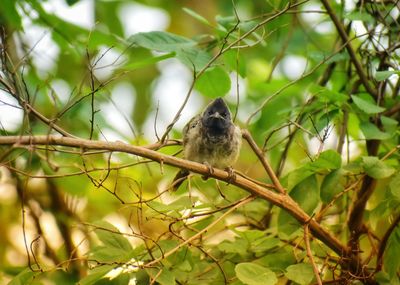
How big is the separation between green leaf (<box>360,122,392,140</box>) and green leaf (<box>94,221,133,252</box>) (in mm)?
1243

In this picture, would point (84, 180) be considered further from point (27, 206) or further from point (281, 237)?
point (281, 237)

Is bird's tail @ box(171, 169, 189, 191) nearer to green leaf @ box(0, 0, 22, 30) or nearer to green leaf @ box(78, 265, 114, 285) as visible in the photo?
green leaf @ box(78, 265, 114, 285)

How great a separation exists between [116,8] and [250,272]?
346cm

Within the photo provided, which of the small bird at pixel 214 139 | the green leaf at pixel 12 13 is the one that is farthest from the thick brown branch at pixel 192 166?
the green leaf at pixel 12 13

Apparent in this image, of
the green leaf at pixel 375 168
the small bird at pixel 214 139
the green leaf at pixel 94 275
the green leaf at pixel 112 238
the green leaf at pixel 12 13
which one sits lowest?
the green leaf at pixel 94 275

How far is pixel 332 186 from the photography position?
2.95m

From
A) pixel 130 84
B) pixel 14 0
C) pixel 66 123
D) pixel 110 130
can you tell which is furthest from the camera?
pixel 130 84

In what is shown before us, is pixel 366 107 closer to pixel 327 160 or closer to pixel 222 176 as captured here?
pixel 327 160

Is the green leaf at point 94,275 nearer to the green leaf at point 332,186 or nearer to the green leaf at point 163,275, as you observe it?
the green leaf at point 163,275

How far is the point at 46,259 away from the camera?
4.12m

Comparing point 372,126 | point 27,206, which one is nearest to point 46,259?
point 27,206

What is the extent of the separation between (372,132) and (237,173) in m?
0.71

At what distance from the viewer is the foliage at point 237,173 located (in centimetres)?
266

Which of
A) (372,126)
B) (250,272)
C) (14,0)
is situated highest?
(14,0)
